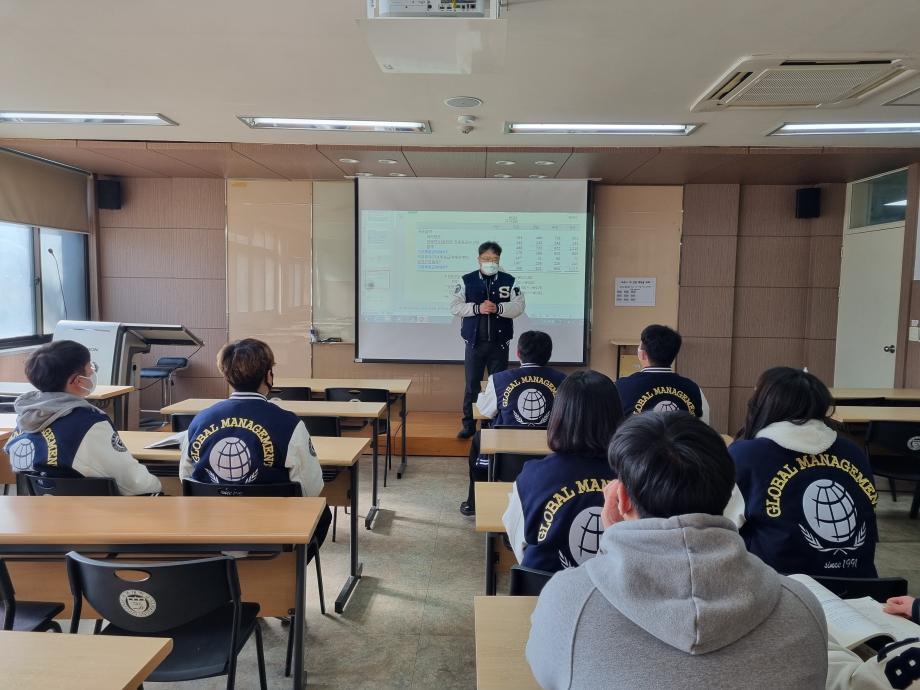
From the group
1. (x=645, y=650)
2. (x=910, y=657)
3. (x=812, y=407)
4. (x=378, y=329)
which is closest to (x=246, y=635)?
(x=645, y=650)

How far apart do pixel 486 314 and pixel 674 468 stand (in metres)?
4.22

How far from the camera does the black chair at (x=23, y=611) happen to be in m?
1.71

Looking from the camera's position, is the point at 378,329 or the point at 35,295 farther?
the point at 378,329

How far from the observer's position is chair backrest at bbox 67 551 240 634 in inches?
57.3

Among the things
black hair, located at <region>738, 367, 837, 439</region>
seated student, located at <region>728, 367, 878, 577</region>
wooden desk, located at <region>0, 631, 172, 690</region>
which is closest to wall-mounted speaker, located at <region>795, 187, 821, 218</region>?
black hair, located at <region>738, 367, 837, 439</region>

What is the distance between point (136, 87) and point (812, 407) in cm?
384

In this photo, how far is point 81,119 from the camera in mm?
4285

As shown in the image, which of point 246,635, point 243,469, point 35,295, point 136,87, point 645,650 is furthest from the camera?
point 35,295

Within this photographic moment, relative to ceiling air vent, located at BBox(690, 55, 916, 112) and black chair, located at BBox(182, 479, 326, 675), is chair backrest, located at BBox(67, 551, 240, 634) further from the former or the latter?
ceiling air vent, located at BBox(690, 55, 916, 112)

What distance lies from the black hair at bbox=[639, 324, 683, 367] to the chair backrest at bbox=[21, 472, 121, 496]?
2519 millimetres

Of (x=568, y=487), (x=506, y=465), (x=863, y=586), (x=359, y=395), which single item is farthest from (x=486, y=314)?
(x=863, y=586)

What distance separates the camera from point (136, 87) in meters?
3.52

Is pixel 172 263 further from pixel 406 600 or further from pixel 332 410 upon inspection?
pixel 406 600

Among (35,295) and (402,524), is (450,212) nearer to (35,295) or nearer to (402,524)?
(402,524)
